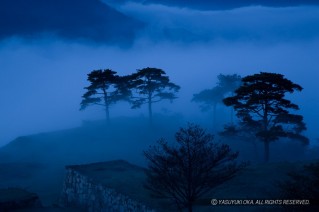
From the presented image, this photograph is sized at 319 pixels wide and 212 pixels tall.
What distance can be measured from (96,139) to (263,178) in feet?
94.4

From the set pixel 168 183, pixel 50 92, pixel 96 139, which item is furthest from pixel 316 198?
pixel 50 92

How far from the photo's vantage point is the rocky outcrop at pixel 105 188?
18.7 metres

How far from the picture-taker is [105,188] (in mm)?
20516

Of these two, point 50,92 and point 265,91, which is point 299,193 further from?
point 50,92

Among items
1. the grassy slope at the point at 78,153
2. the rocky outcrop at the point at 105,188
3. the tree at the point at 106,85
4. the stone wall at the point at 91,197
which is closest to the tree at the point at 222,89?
the grassy slope at the point at 78,153

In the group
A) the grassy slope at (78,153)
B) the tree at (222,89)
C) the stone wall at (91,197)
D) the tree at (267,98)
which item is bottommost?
the stone wall at (91,197)

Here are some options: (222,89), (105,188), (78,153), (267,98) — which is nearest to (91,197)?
(105,188)

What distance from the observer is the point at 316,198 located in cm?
1289

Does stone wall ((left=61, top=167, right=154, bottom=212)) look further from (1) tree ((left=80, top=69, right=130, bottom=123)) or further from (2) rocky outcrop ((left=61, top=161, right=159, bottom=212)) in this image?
(1) tree ((left=80, top=69, right=130, bottom=123))

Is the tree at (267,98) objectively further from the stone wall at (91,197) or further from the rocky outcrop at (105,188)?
the stone wall at (91,197)

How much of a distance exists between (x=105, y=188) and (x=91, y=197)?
84.1 inches

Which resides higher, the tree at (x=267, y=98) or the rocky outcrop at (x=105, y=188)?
the tree at (x=267, y=98)

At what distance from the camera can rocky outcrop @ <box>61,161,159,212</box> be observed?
18664 millimetres

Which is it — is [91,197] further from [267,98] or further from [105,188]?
[267,98]
